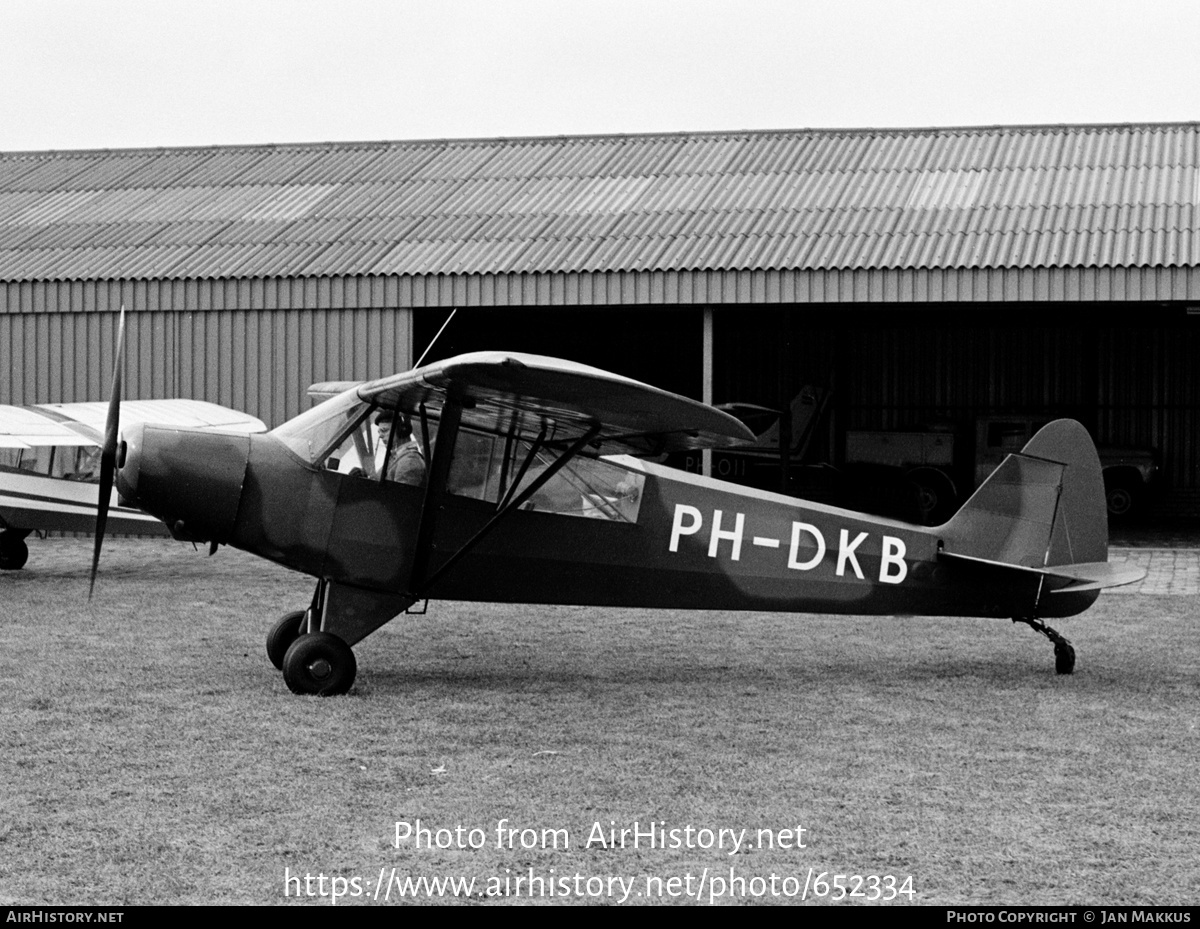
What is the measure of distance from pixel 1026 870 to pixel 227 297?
56.1 ft

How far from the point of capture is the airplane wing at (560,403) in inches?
304

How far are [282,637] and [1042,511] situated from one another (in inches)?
198

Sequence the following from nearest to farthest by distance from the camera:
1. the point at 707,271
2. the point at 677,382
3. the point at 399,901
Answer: the point at 399,901 → the point at 707,271 → the point at 677,382

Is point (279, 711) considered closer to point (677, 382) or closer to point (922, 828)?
point (922, 828)

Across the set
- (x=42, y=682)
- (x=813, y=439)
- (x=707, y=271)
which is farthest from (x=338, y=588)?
(x=813, y=439)

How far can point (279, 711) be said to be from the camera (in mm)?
8359

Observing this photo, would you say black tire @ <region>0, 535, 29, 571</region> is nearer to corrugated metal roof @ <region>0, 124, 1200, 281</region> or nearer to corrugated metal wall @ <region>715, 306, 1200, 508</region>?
corrugated metal roof @ <region>0, 124, 1200, 281</region>

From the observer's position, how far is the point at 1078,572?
936 centimetres

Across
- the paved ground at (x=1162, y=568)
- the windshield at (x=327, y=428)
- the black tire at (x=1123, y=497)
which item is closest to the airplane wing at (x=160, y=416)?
the windshield at (x=327, y=428)

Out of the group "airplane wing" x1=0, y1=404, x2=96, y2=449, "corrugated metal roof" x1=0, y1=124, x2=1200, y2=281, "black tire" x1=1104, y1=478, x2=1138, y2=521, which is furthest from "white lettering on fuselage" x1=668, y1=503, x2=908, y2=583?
"black tire" x1=1104, y1=478, x2=1138, y2=521

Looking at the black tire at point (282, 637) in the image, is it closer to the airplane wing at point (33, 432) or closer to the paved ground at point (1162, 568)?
the airplane wing at point (33, 432)

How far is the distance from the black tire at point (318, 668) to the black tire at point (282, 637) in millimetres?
928

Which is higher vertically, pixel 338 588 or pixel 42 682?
pixel 338 588

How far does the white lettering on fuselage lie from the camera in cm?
954
